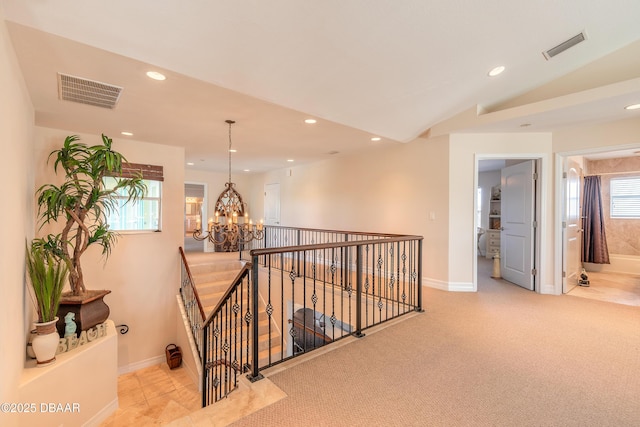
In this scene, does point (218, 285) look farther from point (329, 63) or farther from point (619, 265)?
point (619, 265)

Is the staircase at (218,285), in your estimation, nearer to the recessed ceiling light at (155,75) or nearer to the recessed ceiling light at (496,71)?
the recessed ceiling light at (155,75)

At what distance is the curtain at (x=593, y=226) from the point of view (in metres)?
5.91

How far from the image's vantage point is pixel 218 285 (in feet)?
18.8

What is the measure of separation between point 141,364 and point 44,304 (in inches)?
105

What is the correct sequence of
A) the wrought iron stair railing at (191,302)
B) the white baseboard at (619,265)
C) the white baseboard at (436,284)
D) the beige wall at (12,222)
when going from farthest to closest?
the white baseboard at (619,265)
the white baseboard at (436,284)
the wrought iron stair railing at (191,302)
the beige wall at (12,222)

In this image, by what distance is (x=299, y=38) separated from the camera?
232 centimetres

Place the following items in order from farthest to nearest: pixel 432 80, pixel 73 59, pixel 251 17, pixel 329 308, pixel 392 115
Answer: pixel 329 308 < pixel 392 115 < pixel 432 80 < pixel 73 59 < pixel 251 17

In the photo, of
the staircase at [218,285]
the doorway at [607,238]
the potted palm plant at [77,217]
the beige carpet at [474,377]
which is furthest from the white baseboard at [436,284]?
the potted palm plant at [77,217]

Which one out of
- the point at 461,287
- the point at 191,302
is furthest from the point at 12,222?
the point at 461,287

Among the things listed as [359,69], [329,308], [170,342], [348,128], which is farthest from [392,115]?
[170,342]

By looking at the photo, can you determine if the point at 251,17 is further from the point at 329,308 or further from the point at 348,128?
the point at 329,308

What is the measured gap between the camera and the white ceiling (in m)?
2.02

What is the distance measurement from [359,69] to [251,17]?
1152 millimetres

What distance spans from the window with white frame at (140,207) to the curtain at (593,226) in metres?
8.50
